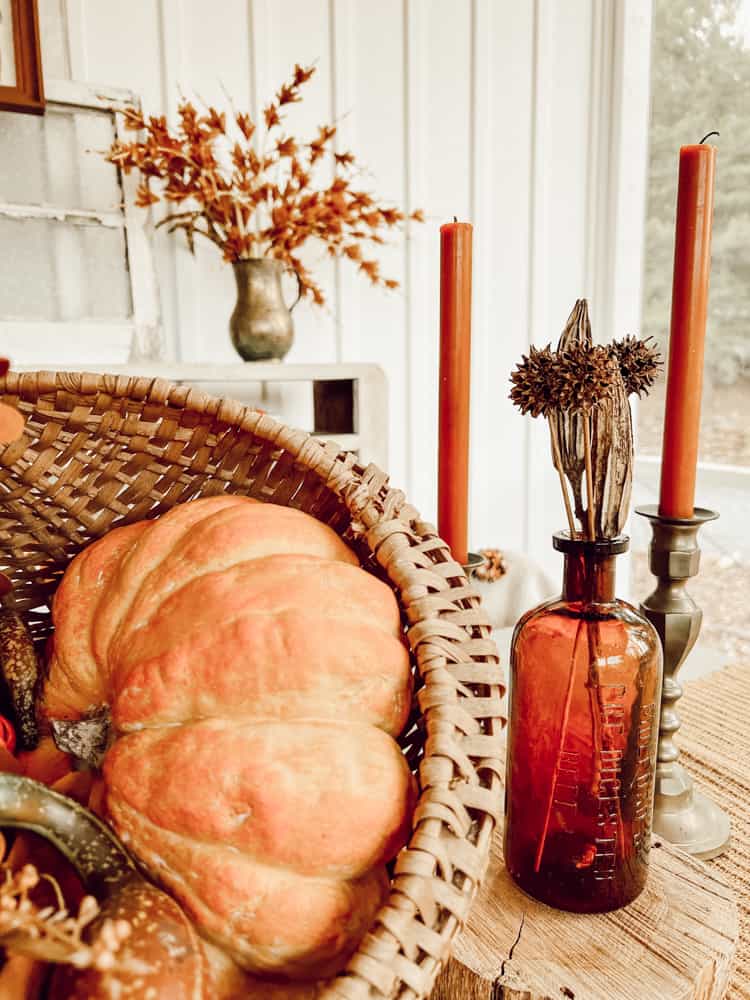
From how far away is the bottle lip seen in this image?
0.42 meters

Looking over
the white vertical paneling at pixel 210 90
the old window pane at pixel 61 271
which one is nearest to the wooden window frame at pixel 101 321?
the old window pane at pixel 61 271

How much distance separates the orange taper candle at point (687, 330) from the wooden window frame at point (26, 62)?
3.66ft

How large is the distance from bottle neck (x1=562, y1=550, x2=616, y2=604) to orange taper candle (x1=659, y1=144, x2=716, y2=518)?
171mm

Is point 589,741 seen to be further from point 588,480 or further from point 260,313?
point 260,313

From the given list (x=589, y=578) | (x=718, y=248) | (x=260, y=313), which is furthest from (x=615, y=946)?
(x=718, y=248)

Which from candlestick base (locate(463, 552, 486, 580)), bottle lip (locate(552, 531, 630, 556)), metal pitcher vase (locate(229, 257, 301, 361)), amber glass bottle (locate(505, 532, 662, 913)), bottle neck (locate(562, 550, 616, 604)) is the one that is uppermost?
metal pitcher vase (locate(229, 257, 301, 361))

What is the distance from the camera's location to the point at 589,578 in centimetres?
45

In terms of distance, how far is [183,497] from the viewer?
21.6 inches

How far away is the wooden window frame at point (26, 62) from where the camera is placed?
3.87 ft

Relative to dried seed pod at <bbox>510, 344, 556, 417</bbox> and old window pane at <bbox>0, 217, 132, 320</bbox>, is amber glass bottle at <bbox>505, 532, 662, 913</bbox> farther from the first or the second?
old window pane at <bbox>0, 217, 132, 320</bbox>

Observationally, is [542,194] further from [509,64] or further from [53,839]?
[53,839]

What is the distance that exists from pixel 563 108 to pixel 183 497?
2.03m

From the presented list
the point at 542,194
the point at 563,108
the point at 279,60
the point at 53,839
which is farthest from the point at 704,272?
the point at 563,108

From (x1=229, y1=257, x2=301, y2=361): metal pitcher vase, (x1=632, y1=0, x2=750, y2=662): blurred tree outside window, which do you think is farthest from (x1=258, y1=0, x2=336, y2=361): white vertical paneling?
(x1=632, y1=0, x2=750, y2=662): blurred tree outside window
